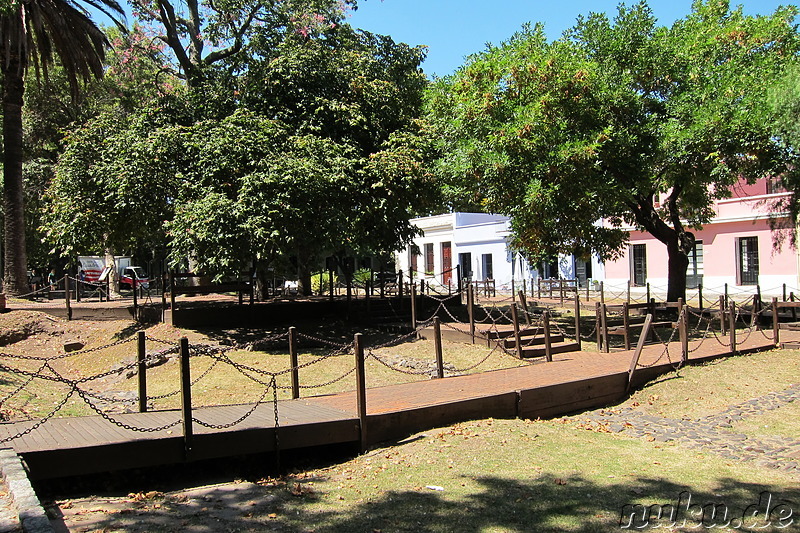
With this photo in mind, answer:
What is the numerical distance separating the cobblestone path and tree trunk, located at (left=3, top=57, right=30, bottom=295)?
1857cm

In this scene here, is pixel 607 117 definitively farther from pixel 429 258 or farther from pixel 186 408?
pixel 429 258

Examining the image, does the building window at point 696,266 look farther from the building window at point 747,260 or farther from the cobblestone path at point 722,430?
the cobblestone path at point 722,430

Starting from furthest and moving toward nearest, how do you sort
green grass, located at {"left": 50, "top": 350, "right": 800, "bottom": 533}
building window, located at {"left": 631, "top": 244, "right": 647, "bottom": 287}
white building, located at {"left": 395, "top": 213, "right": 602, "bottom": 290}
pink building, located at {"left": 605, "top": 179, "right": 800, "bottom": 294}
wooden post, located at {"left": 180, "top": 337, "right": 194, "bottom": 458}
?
white building, located at {"left": 395, "top": 213, "right": 602, "bottom": 290} → building window, located at {"left": 631, "top": 244, "right": 647, "bottom": 287} → pink building, located at {"left": 605, "top": 179, "right": 800, "bottom": 294} → wooden post, located at {"left": 180, "top": 337, "right": 194, "bottom": 458} → green grass, located at {"left": 50, "top": 350, "right": 800, "bottom": 533}

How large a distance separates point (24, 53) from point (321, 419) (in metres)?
16.9

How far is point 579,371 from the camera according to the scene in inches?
466

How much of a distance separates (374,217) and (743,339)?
9.86 m

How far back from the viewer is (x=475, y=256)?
134ft

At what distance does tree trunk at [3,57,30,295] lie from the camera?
65.2 ft

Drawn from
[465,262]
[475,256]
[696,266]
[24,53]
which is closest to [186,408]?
[24,53]

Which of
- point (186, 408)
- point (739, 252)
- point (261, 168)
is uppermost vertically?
point (261, 168)

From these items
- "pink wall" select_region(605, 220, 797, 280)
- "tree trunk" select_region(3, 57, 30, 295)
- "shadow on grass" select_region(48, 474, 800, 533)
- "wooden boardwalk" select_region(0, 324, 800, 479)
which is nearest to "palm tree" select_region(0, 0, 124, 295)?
"tree trunk" select_region(3, 57, 30, 295)

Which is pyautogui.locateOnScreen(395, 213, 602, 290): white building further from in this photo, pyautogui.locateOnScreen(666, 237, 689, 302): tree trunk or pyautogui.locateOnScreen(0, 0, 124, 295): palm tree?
pyautogui.locateOnScreen(0, 0, 124, 295): palm tree

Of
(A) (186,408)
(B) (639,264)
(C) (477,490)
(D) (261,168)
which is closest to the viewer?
(C) (477,490)

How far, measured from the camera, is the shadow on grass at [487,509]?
5488 mm
